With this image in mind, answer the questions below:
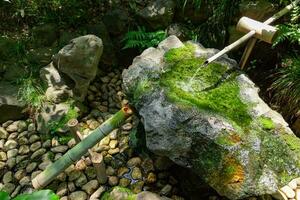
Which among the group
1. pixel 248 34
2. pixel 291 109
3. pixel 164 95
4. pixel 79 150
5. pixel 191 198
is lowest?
pixel 191 198

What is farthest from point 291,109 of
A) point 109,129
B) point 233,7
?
point 109,129

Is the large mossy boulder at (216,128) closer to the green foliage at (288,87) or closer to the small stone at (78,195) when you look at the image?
the green foliage at (288,87)

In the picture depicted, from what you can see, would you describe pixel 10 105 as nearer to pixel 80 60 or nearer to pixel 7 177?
pixel 7 177

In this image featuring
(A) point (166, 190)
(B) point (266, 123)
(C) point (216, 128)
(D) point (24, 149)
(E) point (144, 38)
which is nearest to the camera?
(C) point (216, 128)

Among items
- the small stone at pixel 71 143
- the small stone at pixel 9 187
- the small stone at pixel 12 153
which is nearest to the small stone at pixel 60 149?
the small stone at pixel 71 143

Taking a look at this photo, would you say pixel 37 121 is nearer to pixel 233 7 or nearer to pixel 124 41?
pixel 124 41

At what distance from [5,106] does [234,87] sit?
7.77 feet

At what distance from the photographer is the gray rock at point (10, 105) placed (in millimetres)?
3771

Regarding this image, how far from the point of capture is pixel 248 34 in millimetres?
3295

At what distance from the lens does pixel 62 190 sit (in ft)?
10.6

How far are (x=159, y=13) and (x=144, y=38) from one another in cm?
35

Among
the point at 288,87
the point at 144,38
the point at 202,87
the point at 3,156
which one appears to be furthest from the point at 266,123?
the point at 3,156

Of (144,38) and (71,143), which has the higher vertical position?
(144,38)

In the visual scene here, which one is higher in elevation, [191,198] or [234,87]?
[234,87]
